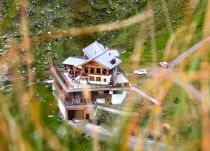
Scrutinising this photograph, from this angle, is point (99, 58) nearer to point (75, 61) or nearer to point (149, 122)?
point (75, 61)

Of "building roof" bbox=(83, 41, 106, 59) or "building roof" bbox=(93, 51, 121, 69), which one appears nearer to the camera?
"building roof" bbox=(93, 51, 121, 69)

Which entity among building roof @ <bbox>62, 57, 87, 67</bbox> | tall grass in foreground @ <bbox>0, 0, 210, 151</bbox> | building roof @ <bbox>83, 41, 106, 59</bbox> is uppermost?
building roof @ <bbox>83, 41, 106, 59</bbox>

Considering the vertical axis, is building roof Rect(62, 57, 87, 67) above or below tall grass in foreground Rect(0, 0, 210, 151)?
above

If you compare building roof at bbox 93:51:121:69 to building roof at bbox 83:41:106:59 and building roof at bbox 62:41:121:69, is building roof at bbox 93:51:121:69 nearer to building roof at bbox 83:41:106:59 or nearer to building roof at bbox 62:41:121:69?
building roof at bbox 62:41:121:69

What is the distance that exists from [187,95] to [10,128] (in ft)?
2.81

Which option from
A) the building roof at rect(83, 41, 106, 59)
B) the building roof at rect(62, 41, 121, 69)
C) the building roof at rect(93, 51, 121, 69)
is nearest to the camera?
the building roof at rect(93, 51, 121, 69)

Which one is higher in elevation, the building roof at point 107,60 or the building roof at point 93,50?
the building roof at point 93,50

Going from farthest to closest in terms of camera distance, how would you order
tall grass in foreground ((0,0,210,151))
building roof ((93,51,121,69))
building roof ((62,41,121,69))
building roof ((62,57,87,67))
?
building roof ((62,57,87,67))
building roof ((62,41,121,69))
building roof ((93,51,121,69))
tall grass in foreground ((0,0,210,151))

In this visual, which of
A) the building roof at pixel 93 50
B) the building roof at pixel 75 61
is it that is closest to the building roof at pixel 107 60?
the building roof at pixel 93 50

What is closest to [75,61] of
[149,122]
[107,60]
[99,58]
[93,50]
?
[99,58]

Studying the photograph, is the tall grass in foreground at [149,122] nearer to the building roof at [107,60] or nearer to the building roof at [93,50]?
the building roof at [107,60]

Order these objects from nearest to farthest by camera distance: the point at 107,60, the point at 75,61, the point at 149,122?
the point at 149,122, the point at 107,60, the point at 75,61

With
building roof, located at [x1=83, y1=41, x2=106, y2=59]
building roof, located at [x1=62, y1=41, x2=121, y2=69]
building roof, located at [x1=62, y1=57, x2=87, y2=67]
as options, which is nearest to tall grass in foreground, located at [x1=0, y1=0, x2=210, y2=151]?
building roof, located at [x1=62, y1=41, x2=121, y2=69]

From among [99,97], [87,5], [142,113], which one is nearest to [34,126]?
[142,113]
